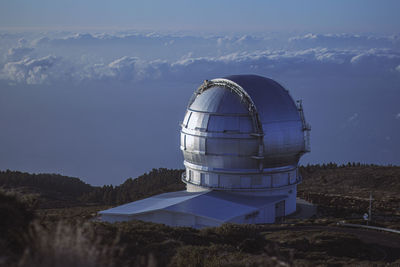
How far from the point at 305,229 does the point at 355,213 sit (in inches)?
296

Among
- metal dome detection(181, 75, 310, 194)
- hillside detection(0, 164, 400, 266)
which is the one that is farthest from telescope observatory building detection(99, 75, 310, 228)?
hillside detection(0, 164, 400, 266)

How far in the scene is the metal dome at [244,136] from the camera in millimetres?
28234

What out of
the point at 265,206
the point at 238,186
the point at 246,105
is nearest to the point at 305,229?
the point at 265,206

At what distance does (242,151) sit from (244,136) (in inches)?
34.2

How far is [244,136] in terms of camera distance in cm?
2808

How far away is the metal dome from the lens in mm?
28234

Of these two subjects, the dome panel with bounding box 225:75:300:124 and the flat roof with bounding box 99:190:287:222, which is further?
the dome panel with bounding box 225:75:300:124

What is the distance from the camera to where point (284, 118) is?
95.6 ft

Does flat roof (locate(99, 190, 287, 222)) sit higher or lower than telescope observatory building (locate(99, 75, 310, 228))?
lower

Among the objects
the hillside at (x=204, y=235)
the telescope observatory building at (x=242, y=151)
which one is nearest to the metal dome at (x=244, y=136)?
the telescope observatory building at (x=242, y=151)

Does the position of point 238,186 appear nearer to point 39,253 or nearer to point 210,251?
point 210,251

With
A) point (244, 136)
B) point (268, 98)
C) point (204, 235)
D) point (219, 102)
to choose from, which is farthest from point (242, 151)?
point (204, 235)

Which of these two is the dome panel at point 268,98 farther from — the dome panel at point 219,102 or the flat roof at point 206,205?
the flat roof at point 206,205

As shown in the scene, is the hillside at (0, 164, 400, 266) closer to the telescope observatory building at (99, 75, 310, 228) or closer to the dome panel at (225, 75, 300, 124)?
the telescope observatory building at (99, 75, 310, 228)
